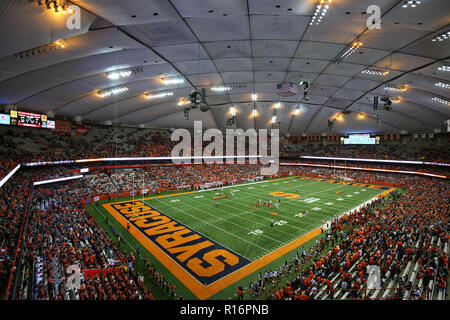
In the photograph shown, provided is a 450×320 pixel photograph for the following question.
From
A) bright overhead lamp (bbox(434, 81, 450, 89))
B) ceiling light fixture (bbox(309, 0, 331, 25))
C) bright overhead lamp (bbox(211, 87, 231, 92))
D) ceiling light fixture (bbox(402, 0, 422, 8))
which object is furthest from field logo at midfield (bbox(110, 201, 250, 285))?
bright overhead lamp (bbox(434, 81, 450, 89))

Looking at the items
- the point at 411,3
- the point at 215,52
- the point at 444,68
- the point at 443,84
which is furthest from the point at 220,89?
the point at 443,84

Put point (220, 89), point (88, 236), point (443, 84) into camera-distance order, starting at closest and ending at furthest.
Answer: point (88, 236), point (443, 84), point (220, 89)

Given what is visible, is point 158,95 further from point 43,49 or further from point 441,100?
point 441,100

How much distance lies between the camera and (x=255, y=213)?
26.3 meters

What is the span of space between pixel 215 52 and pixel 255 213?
1696 centimetres

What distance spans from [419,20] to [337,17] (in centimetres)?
451

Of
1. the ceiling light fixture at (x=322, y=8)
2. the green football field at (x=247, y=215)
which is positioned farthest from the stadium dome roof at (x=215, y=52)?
the green football field at (x=247, y=215)

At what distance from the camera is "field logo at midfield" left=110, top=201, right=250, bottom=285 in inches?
584

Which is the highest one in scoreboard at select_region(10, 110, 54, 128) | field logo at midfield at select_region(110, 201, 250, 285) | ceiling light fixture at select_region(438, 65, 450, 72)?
ceiling light fixture at select_region(438, 65, 450, 72)

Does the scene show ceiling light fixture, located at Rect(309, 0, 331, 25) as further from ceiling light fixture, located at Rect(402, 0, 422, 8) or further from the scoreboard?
the scoreboard

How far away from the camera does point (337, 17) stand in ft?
47.8

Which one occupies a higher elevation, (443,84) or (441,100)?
(443,84)

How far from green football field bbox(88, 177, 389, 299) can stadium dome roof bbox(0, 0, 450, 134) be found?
14.2 m

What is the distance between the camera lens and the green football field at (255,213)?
19.4 meters
